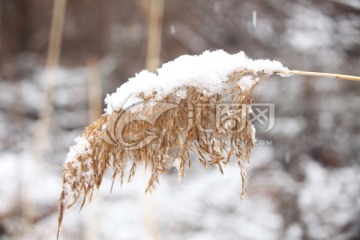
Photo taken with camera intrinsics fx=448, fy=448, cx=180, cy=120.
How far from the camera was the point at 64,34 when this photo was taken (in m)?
4.12

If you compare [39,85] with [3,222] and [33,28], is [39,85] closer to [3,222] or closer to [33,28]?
[33,28]

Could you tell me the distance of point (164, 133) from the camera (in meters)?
0.97

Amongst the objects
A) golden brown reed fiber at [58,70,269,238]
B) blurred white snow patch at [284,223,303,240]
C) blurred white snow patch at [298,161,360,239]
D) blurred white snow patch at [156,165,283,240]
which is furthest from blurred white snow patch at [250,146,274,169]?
golden brown reed fiber at [58,70,269,238]

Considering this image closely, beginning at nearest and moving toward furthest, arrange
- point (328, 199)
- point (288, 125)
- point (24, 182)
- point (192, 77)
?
point (192, 77) < point (328, 199) < point (24, 182) < point (288, 125)

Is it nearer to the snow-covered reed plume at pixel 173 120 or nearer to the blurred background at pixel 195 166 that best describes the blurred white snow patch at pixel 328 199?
the blurred background at pixel 195 166

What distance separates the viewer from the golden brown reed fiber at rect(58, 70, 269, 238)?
3.10ft

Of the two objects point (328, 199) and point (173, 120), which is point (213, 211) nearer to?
point (328, 199)

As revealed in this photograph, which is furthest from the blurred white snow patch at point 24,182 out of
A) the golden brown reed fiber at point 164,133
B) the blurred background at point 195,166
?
the golden brown reed fiber at point 164,133

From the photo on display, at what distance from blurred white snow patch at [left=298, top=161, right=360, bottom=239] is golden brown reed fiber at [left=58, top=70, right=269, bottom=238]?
1.92m

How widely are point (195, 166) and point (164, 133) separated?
2366mm

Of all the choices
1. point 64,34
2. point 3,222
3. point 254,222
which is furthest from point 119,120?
point 64,34

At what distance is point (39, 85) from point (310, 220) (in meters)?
2.56

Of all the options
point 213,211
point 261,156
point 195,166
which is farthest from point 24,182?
point 261,156

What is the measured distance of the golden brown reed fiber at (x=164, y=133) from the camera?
37.2 inches
